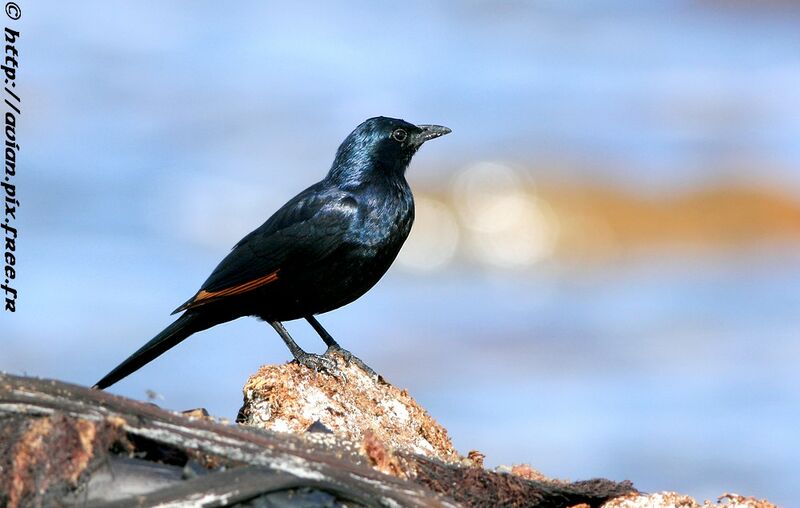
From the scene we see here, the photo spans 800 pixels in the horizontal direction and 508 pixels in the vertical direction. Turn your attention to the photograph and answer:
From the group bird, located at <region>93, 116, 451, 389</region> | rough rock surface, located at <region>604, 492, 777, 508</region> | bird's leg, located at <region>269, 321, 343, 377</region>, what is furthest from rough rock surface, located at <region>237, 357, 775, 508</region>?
bird, located at <region>93, 116, 451, 389</region>

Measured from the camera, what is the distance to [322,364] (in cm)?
570

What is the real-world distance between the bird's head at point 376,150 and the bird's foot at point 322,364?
5.05 feet

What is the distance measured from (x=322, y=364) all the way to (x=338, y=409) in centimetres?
104

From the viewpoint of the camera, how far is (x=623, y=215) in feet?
69.6

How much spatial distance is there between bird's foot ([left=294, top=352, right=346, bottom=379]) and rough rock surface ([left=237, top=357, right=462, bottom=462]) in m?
0.21

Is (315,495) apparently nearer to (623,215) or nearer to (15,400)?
(15,400)

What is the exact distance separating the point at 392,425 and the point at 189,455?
185 centimetres

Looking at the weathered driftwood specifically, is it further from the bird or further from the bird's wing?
the bird's wing

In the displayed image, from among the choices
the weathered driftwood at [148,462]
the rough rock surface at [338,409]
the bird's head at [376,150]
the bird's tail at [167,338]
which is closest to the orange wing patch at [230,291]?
the bird's tail at [167,338]

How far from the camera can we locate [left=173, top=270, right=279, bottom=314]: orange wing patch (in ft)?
22.6

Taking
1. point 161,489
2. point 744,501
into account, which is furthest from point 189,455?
point 744,501

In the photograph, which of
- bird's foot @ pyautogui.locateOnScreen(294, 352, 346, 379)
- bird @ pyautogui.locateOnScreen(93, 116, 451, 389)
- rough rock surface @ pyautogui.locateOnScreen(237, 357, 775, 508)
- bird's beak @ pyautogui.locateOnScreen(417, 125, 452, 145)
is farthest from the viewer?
bird's beak @ pyautogui.locateOnScreen(417, 125, 452, 145)

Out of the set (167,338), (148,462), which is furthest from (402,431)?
(167,338)

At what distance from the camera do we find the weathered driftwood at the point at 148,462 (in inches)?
111
